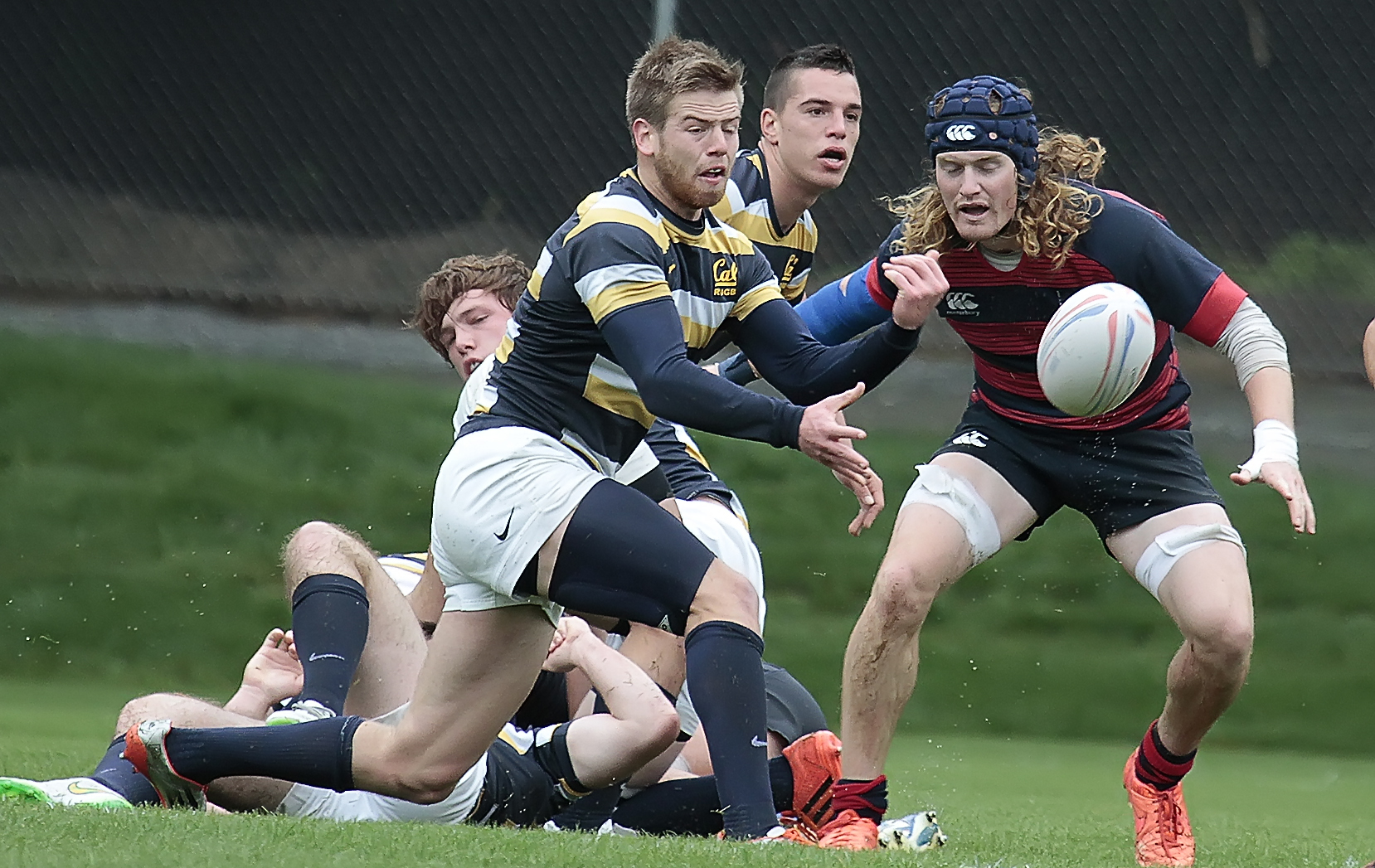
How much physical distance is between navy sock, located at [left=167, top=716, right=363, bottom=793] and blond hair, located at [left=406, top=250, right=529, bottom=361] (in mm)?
1630

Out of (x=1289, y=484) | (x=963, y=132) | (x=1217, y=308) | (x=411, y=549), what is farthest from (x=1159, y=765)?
(x=411, y=549)

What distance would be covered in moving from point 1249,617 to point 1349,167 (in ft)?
23.0

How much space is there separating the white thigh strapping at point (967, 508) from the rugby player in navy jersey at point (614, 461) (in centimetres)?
55

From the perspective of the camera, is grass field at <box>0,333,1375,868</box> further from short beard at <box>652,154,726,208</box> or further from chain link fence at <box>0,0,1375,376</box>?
short beard at <box>652,154,726,208</box>

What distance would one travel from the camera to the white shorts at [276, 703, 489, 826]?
4.04 m

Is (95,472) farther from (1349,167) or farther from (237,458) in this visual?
(1349,167)

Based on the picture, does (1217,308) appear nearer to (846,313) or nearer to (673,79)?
(846,313)

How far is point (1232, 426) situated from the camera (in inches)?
396

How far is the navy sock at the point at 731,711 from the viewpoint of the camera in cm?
361

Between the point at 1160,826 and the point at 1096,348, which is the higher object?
the point at 1096,348

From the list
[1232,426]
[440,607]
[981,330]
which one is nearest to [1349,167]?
[1232,426]

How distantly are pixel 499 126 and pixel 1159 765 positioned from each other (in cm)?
702

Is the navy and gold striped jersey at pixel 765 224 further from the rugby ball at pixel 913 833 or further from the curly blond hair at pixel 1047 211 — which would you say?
the rugby ball at pixel 913 833

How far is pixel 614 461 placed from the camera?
13.2ft
